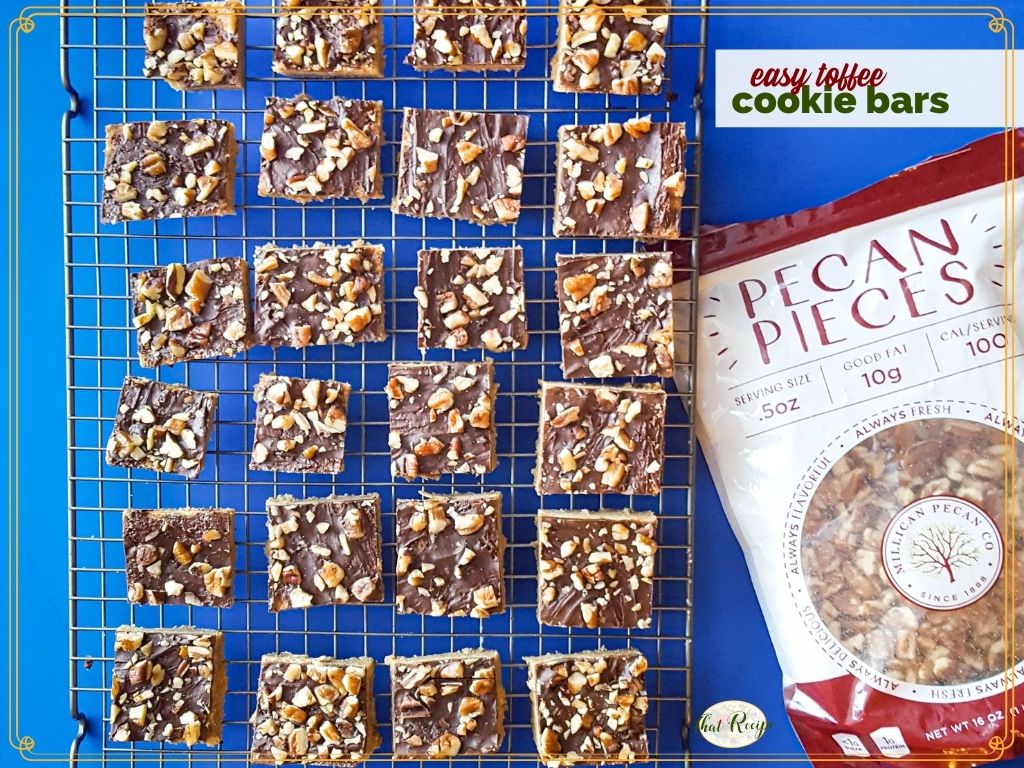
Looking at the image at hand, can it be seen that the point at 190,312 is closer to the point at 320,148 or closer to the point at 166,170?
the point at 166,170

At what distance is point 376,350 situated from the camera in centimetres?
203

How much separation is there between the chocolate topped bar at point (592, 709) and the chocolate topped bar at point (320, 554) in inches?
17.9

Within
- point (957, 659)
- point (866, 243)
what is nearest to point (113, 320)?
point (866, 243)

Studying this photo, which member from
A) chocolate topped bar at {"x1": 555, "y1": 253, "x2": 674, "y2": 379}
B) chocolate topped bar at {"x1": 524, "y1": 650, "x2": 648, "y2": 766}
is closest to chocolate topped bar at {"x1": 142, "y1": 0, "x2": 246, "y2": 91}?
chocolate topped bar at {"x1": 555, "y1": 253, "x2": 674, "y2": 379}

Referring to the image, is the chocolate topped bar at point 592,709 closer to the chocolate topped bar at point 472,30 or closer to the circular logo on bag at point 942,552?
the circular logo on bag at point 942,552

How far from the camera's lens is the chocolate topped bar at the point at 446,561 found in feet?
6.17

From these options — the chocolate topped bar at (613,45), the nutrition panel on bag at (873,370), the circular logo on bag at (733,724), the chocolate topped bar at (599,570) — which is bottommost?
the circular logo on bag at (733,724)

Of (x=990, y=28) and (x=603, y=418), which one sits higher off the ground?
(x=990, y=28)

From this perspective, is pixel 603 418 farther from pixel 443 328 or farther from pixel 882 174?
pixel 882 174

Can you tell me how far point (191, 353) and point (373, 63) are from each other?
0.78m

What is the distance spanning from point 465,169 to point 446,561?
0.89 m

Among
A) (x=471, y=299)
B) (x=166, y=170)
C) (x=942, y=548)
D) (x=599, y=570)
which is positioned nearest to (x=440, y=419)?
(x=471, y=299)

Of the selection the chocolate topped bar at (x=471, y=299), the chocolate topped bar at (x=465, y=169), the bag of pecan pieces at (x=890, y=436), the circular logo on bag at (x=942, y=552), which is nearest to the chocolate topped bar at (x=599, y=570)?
the bag of pecan pieces at (x=890, y=436)

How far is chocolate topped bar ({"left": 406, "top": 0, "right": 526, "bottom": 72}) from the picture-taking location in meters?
1.85
